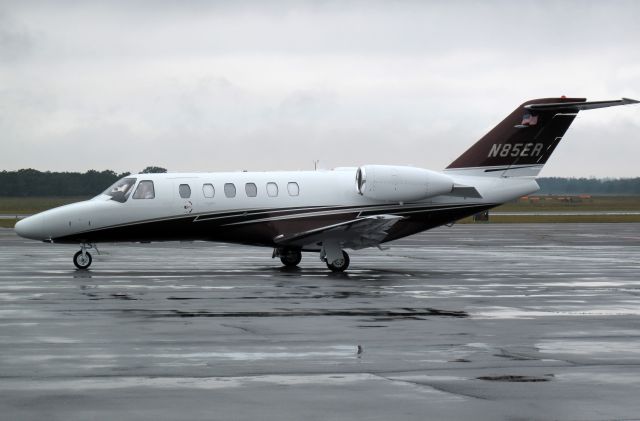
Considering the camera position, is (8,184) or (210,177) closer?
(210,177)

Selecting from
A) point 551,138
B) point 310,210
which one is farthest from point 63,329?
point 551,138

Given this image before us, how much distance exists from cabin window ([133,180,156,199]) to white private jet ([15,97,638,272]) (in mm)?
28

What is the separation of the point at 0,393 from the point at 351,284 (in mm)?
14248

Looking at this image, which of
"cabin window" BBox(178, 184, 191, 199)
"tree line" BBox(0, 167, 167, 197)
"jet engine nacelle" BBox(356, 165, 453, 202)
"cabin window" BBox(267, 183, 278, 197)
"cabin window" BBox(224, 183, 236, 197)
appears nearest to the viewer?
"jet engine nacelle" BBox(356, 165, 453, 202)

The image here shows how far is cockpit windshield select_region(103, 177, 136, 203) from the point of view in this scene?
28.6m

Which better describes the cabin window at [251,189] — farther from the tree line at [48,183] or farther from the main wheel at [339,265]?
the tree line at [48,183]

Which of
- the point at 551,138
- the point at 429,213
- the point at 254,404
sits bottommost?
the point at 254,404

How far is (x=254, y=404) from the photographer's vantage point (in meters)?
10.0

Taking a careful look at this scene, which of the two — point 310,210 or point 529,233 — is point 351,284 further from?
point 529,233

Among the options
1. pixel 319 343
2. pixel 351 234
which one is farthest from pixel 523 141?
pixel 319 343

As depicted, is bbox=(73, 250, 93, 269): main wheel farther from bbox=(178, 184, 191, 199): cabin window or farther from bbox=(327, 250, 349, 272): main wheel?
bbox=(327, 250, 349, 272): main wheel

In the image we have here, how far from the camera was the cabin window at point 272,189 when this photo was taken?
2909 centimetres

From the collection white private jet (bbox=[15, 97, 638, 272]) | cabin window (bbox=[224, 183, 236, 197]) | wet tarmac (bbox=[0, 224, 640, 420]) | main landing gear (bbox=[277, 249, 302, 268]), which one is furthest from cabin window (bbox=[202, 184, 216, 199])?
main landing gear (bbox=[277, 249, 302, 268])

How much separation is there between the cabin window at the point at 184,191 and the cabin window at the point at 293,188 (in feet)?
9.38
